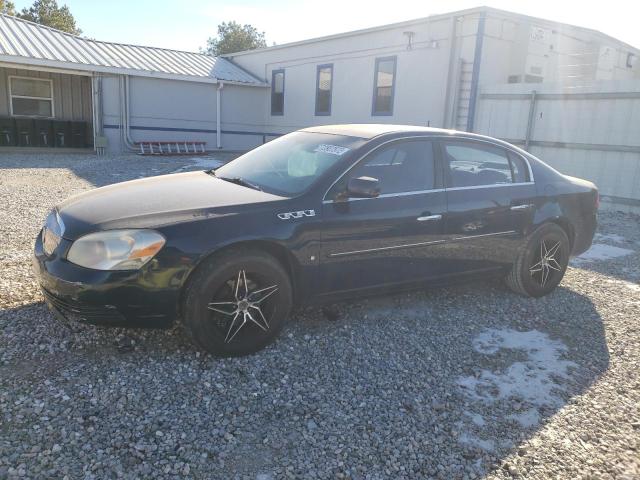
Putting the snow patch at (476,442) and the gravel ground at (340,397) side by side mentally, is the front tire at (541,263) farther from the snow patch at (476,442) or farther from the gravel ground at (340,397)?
the snow patch at (476,442)

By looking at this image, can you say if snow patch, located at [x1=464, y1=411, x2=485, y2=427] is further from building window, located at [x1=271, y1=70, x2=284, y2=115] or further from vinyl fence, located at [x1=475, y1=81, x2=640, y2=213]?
building window, located at [x1=271, y1=70, x2=284, y2=115]

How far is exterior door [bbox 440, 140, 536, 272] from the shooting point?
4324 millimetres

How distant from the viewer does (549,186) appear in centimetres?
496

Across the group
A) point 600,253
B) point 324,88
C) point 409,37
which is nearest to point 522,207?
point 600,253

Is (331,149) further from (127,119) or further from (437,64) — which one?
(127,119)

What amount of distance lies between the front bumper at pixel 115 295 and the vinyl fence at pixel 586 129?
930 centimetres

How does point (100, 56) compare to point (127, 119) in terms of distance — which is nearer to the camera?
point (100, 56)

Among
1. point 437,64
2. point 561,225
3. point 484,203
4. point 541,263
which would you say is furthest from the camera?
point 437,64

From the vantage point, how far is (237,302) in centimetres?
336

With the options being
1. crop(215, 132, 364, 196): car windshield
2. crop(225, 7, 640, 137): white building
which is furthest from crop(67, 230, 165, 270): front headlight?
crop(225, 7, 640, 137): white building

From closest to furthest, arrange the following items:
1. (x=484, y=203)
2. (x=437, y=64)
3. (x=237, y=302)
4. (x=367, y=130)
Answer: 1. (x=237, y=302)
2. (x=367, y=130)
3. (x=484, y=203)
4. (x=437, y=64)

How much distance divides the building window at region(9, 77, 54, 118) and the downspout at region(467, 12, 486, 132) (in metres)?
14.1

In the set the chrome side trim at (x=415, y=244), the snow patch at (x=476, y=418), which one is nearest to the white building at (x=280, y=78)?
the chrome side trim at (x=415, y=244)

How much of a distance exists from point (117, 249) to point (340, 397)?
5.29ft
